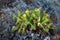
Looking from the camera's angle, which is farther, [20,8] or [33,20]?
[20,8]

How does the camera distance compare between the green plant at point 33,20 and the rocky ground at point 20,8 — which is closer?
the green plant at point 33,20

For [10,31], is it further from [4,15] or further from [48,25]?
[48,25]

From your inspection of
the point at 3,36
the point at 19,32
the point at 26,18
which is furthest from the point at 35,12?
the point at 3,36

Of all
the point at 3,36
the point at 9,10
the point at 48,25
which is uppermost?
the point at 9,10

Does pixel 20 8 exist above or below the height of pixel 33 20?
above

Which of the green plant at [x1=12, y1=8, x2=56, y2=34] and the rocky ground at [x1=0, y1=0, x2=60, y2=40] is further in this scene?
the rocky ground at [x1=0, y1=0, x2=60, y2=40]

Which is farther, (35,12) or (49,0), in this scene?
(49,0)

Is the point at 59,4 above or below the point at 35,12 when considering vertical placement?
above
